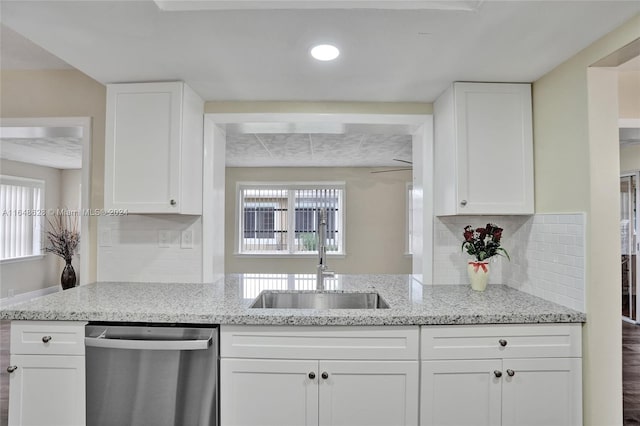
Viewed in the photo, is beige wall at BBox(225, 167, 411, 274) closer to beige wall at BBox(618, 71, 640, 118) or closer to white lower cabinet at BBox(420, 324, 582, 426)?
beige wall at BBox(618, 71, 640, 118)

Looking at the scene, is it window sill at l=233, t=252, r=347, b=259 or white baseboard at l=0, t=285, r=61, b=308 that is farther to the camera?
window sill at l=233, t=252, r=347, b=259

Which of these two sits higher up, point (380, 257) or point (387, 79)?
point (387, 79)

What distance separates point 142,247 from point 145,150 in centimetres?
69

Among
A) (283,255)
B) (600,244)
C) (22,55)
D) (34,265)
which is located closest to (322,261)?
(600,244)

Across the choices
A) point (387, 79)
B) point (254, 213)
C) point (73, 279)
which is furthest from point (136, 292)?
point (254, 213)

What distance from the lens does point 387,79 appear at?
1858 mm

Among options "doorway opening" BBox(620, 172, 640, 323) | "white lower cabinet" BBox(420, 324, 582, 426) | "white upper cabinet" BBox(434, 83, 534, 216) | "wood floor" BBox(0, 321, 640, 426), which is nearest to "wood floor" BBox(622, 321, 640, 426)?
"wood floor" BBox(0, 321, 640, 426)

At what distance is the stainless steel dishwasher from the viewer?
1.49 meters

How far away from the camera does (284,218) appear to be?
5.91m

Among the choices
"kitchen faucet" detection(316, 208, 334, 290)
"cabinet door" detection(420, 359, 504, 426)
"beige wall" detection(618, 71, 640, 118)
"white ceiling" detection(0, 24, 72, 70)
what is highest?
"white ceiling" detection(0, 24, 72, 70)

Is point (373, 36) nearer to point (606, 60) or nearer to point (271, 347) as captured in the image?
point (606, 60)

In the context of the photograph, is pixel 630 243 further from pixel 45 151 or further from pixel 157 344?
pixel 45 151

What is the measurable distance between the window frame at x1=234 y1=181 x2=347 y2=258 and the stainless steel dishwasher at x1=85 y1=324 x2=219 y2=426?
166 inches

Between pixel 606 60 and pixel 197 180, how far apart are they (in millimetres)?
2167
